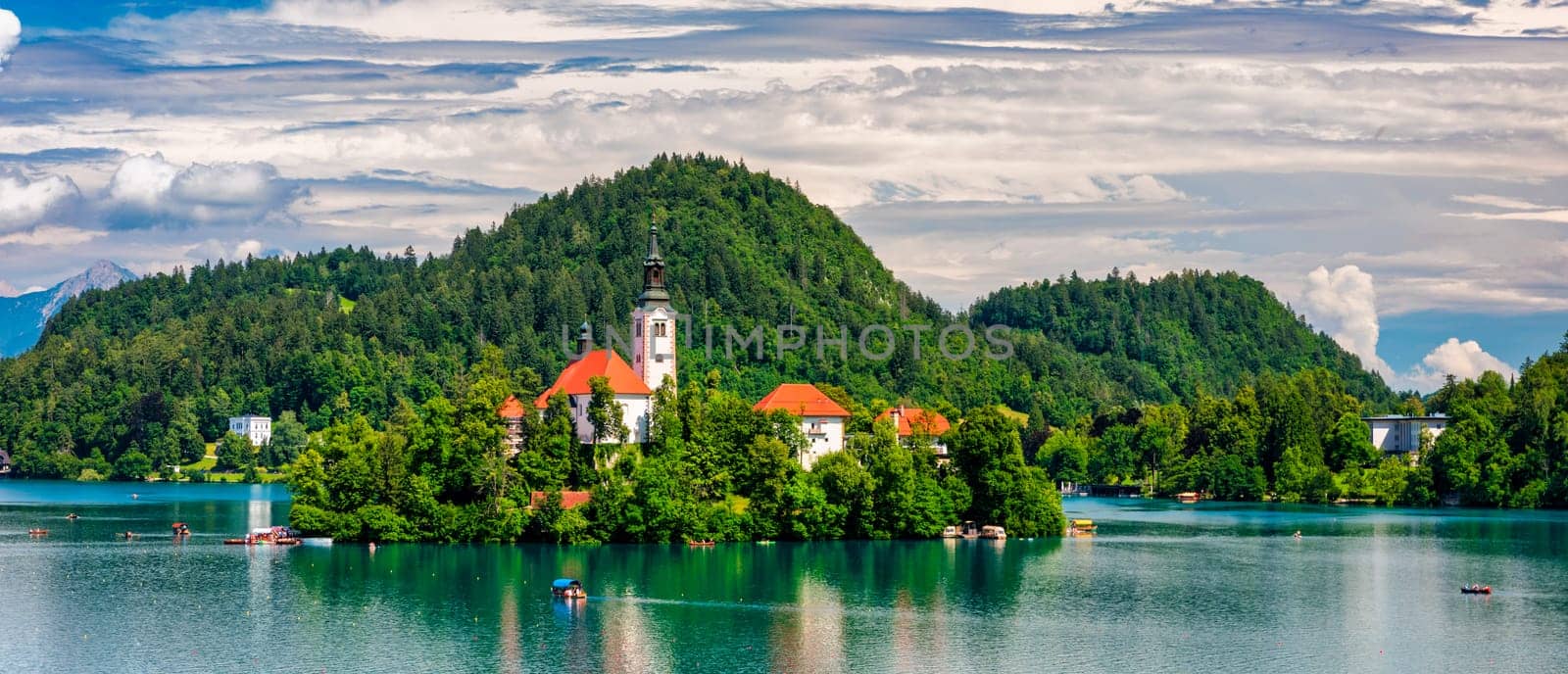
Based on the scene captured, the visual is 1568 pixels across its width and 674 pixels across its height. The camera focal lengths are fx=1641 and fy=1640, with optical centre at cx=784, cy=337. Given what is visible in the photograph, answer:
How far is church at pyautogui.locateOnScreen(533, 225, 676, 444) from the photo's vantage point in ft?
368

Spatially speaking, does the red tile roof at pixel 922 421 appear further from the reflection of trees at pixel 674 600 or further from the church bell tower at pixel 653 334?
the church bell tower at pixel 653 334

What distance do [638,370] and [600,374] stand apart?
24.8 ft

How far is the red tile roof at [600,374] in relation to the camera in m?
112

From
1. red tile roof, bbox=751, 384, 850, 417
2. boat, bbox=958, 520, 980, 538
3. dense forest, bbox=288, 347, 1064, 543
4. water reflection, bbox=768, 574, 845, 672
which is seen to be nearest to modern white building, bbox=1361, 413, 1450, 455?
red tile roof, bbox=751, 384, 850, 417

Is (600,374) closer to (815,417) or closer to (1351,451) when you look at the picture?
(815,417)

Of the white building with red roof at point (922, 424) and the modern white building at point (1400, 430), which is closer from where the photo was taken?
Answer: the white building with red roof at point (922, 424)

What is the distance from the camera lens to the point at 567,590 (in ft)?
265

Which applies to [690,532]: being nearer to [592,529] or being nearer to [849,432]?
[592,529]

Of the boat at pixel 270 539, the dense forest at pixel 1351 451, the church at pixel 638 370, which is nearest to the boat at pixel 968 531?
the church at pixel 638 370

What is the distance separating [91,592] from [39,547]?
2654cm

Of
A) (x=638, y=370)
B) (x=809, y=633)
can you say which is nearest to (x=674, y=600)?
(x=809, y=633)

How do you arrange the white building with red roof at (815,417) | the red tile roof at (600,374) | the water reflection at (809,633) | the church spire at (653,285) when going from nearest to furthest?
the water reflection at (809,633), the red tile roof at (600,374), the church spire at (653,285), the white building with red roof at (815,417)

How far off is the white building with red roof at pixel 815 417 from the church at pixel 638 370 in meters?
8.79

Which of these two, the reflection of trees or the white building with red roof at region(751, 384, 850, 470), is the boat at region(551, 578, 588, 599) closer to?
the reflection of trees
